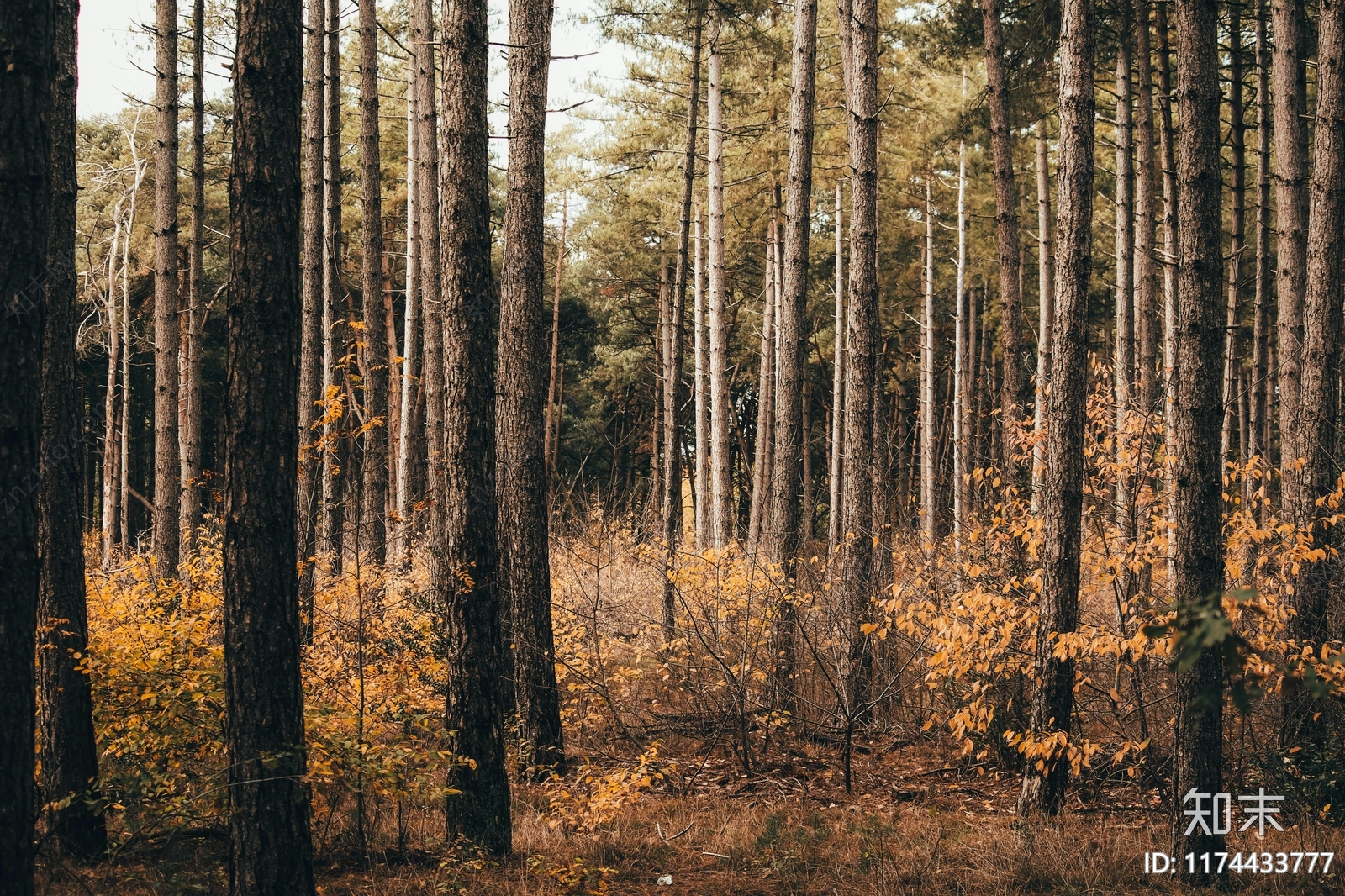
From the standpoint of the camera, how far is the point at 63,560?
550 centimetres

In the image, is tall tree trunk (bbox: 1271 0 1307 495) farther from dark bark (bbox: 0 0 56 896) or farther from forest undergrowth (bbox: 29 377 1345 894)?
dark bark (bbox: 0 0 56 896)

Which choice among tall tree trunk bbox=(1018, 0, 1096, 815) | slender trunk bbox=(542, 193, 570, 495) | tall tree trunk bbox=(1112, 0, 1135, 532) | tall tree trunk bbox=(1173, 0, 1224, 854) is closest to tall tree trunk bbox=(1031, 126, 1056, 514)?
tall tree trunk bbox=(1112, 0, 1135, 532)

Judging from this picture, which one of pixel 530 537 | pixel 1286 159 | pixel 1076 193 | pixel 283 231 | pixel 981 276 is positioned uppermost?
pixel 981 276

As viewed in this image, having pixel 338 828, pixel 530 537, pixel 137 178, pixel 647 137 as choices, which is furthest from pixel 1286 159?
pixel 137 178

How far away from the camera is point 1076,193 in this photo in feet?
22.7

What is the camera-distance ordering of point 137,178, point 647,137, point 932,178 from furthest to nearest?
point 932,178, point 647,137, point 137,178

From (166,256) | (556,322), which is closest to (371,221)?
(166,256)

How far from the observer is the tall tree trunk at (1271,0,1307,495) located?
9.12 metres

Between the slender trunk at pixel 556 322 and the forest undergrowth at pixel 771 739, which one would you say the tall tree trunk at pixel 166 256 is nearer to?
the forest undergrowth at pixel 771 739

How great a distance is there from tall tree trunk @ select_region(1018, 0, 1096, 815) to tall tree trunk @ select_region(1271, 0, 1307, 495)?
9.32 ft

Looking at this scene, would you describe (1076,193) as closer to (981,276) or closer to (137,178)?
(137,178)

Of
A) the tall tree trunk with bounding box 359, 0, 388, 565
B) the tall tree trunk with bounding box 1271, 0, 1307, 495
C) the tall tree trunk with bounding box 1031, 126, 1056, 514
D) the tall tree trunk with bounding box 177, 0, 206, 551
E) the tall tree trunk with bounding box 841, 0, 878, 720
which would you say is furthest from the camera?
the tall tree trunk with bounding box 1031, 126, 1056, 514

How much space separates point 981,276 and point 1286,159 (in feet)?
61.9

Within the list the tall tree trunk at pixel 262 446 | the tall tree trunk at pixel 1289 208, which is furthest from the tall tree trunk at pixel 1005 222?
the tall tree trunk at pixel 262 446
